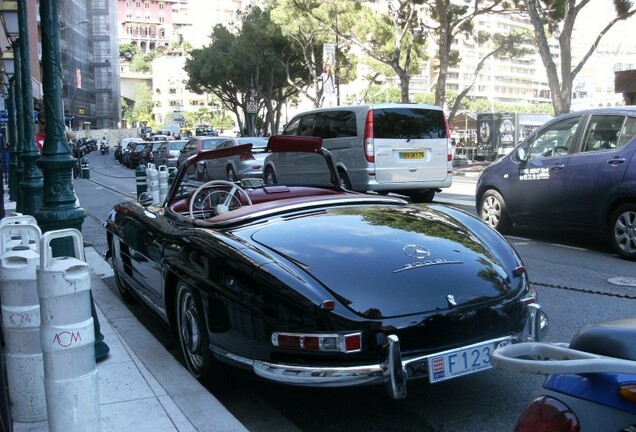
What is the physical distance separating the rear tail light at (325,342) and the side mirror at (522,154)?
6.45 metres

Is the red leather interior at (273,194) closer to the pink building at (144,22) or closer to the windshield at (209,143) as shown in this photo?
the windshield at (209,143)

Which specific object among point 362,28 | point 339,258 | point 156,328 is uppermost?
point 362,28

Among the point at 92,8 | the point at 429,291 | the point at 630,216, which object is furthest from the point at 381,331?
the point at 92,8

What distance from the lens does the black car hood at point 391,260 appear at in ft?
10.5

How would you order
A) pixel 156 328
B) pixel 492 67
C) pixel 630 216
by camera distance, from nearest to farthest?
pixel 156 328, pixel 630 216, pixel 492 67

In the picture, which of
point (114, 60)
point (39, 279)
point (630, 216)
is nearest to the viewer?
point (39, 279)

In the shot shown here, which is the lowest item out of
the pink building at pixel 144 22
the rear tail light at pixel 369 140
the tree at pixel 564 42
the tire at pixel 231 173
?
the tire at pixel 231 173

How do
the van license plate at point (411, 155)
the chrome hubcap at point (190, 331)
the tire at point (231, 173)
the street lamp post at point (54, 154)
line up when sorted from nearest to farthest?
the chrome hubcap at point (190, 331) < the street lamp post at point (54, 154) < the van license plate at point (411, 155) < the tire at point (231, 173)

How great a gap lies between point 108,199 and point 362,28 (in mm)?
20645

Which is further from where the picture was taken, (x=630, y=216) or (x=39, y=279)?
(x=630, y=216)

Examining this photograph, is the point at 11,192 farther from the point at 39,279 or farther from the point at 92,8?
the point at 92,8

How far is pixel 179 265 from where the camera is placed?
13.3ft

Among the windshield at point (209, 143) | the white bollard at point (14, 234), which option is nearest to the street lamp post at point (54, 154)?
the white bollard at point (14, 234)

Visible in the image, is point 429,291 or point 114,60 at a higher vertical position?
point 114,60
